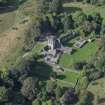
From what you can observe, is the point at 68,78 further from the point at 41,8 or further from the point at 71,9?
the point at 71,9

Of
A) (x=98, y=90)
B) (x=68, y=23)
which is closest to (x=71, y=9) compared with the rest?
(x=68, y=23)

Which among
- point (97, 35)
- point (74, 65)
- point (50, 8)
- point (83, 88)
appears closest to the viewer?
point (83, 88)

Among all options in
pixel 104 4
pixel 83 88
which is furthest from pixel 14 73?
pixel 104 4

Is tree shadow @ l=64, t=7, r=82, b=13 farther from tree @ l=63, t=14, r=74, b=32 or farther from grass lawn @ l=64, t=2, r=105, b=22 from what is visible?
tree @ l=63, t=14, r=74, b=32

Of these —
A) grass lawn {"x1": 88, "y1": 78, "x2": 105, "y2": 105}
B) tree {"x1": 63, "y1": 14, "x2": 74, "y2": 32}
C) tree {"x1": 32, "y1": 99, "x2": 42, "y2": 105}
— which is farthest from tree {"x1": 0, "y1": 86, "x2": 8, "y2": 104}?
tree {"x1": 63, "y1": 14, "x2": 74, "y2": 32}

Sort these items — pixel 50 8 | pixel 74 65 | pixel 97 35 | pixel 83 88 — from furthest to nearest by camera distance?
pixel 50 8 < pixel 97 35 < pixel 74 65 < pixel 83 88

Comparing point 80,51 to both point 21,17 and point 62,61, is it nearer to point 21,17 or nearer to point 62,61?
point 62,61
